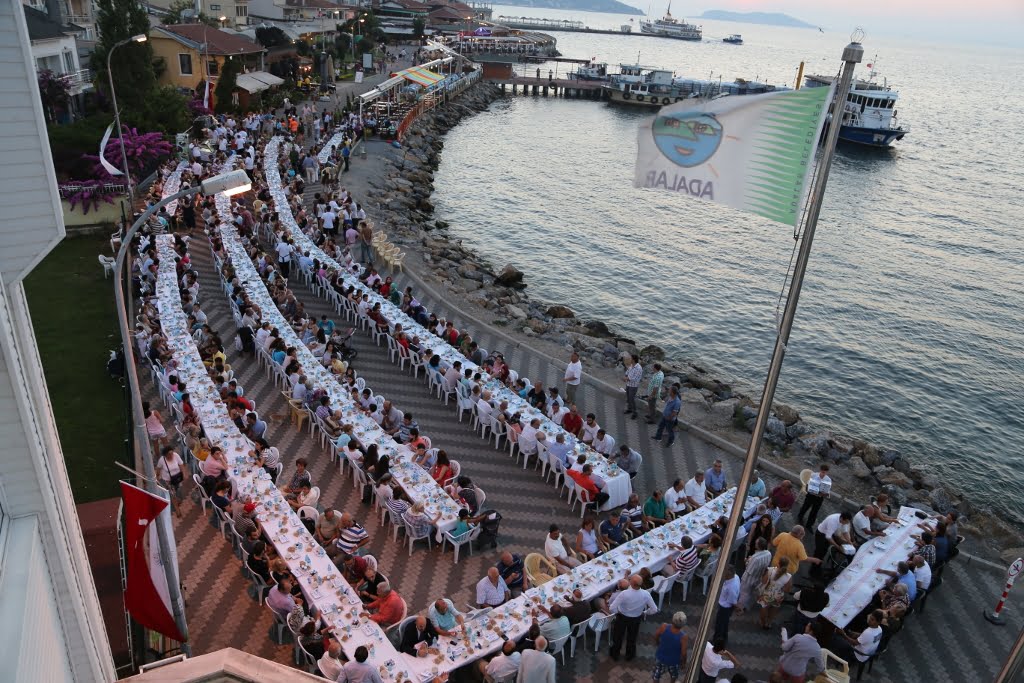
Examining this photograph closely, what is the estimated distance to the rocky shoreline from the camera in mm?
15922

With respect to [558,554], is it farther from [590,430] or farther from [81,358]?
[81,358]

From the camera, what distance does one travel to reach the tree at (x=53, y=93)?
31656 mm

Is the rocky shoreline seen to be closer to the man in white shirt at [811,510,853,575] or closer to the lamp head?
the man in white shirt at [811,510,853,575]

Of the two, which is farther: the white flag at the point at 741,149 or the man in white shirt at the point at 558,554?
the man in white shirt at the point at 558,554

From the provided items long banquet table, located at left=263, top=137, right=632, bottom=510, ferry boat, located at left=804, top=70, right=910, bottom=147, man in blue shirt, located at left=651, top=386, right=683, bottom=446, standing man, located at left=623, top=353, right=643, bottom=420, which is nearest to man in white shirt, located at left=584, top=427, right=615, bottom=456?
long banquet table, located at left=263, top=137, right=632, bottom=510

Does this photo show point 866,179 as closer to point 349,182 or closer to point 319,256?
point 349,182

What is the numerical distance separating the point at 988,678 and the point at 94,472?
15.0 metres

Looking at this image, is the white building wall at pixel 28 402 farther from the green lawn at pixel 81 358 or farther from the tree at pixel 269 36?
the tree at pixel 269 36

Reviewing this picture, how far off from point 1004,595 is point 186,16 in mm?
72577

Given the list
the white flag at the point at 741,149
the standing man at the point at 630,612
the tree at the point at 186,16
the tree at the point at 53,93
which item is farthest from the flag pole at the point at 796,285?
the tree at the point at 186,16

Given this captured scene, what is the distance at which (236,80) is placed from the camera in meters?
42.8

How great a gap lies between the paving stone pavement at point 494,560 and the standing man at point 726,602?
15.8 inches

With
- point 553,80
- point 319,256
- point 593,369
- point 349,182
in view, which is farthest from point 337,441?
point 553,80

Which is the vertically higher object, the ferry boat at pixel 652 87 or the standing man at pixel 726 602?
the ferry boat at pixel 652 87
